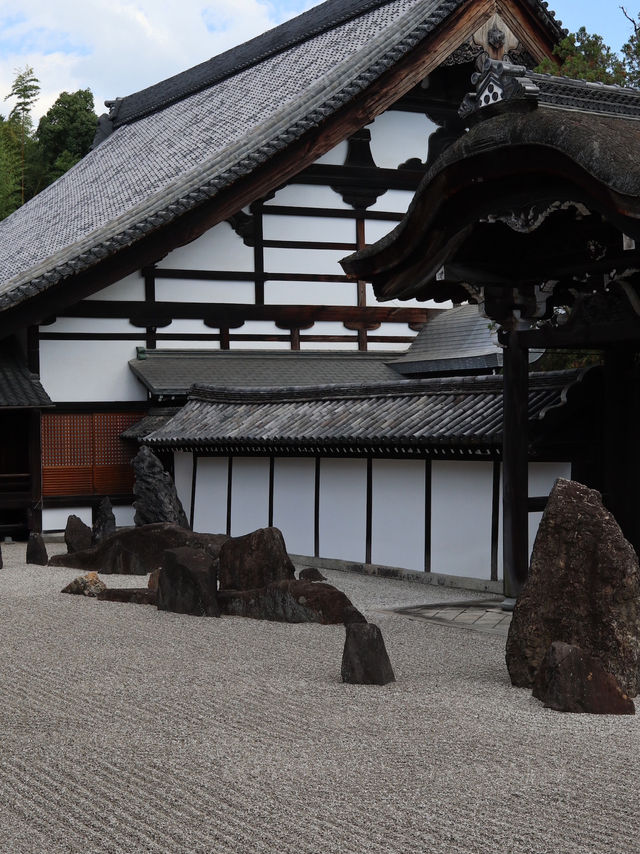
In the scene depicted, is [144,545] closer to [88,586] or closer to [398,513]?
[88,586]

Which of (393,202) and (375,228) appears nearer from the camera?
(375,228)

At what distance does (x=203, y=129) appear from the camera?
2400 cm

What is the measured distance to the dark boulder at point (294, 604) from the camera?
33.1ft

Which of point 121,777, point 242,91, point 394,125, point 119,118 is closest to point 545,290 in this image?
point 121,777

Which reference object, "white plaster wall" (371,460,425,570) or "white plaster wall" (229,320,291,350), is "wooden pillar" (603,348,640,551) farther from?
"white plaster wall" (229,320,291,350)

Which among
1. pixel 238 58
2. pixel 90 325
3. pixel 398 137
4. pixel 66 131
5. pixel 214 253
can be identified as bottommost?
pixel 90 325

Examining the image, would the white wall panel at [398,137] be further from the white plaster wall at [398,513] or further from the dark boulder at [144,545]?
the dark boulder at [144,545]

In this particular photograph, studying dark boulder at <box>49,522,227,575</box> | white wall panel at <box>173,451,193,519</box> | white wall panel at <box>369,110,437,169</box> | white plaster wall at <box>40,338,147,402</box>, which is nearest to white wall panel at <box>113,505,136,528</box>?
white wall panel at <box>173,451,193,519</box>

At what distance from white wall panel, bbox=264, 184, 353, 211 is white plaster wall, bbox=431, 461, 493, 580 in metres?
8.51

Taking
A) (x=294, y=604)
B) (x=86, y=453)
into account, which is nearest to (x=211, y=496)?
(x=86, y=453)

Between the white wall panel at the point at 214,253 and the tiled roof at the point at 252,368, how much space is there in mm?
Answer: 1423

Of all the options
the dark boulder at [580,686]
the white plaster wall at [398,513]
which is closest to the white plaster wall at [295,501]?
the white plaster wall at [398,513]

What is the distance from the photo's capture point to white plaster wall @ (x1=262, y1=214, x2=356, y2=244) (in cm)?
2016

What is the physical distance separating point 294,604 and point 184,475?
782 cm
